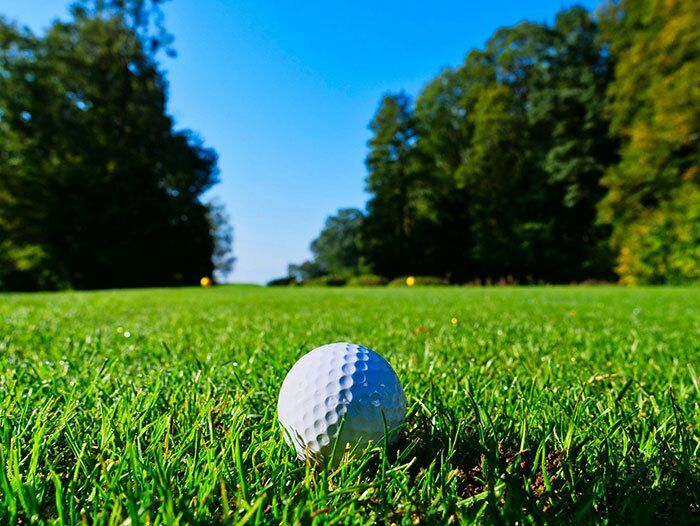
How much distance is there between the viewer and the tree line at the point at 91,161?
2206cm

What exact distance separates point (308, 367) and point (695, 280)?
1912 centimetres

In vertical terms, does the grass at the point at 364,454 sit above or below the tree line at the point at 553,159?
below

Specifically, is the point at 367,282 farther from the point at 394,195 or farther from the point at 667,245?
the point at 667,245

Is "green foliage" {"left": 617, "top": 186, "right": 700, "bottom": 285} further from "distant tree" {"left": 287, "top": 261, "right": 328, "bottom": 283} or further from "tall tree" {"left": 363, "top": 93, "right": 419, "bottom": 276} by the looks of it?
"distant tree" {"left": 287, "top": 261, "right": 328, "bottom": 283}

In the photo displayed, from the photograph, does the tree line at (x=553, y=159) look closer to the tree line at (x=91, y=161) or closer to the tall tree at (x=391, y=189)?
the tall tree at (x=391, y=189)

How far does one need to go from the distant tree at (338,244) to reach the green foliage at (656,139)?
76.4ft

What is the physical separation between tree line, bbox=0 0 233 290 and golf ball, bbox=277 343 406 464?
25.8 metres

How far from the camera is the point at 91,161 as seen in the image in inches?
926

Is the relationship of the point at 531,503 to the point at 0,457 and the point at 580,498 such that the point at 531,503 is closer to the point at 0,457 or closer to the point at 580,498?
the point at 580,498

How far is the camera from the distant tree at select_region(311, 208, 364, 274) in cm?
4384

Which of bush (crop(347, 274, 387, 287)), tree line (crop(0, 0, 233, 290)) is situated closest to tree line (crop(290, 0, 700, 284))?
bush (crop(347, 274, 387, 287))

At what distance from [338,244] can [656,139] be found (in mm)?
33736

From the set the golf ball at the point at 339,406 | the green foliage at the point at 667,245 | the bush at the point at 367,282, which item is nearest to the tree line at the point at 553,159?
the green foliage at the point at 667,245

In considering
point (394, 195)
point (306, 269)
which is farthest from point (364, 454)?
point (306, 269)
